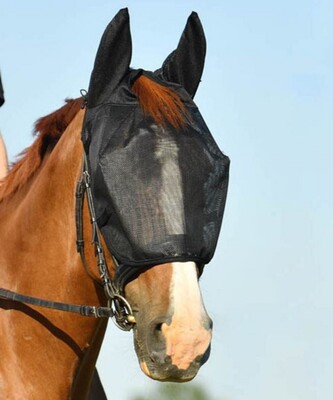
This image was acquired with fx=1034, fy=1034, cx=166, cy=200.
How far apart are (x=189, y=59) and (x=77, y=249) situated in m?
1.35

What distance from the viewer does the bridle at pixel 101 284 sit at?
18.5ft

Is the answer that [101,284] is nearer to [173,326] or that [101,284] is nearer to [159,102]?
[173,326]

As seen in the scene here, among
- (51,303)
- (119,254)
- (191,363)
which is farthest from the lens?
(51,303)

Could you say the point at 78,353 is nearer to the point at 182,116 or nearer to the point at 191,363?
the point at 191,363

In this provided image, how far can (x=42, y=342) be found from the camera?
20.2ft

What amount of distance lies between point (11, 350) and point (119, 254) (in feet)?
3.44

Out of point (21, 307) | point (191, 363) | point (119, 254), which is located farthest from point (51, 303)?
point (191, 363)

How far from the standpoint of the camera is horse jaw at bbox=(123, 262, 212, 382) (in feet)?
17.2

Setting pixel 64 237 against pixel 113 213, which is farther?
pixel 64 237

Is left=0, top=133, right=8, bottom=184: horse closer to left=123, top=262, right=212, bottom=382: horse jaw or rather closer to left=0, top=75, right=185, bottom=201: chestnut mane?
left=0, top=75, right=185, bottom=201: chestnut mane

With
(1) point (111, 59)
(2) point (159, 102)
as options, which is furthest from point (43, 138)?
(2) point (159, 102)

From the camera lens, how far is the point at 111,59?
5.96 metres

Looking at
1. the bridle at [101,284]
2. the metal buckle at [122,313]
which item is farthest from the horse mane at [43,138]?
the metal buckle at [122,313]

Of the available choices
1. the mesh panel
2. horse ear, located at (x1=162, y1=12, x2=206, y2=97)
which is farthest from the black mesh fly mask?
horse ear, located at (x1=162, y1=12, x2=206, y2=97)
